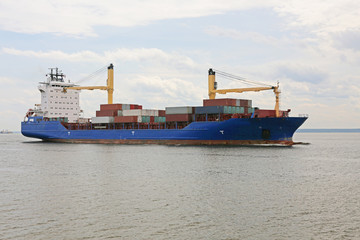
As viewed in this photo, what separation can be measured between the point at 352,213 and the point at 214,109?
112ft

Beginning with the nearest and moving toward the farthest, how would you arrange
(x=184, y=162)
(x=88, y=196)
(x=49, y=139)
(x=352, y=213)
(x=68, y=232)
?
(x=68, y=232) → (x=352, y=213) → (x=88, y=196) → (x=184, y=162) → (x=49, y=139)

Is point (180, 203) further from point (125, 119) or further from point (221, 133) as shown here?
point (125, 119)

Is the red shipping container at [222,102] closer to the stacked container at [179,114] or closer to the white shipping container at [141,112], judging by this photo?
the stacked container at [179,114]

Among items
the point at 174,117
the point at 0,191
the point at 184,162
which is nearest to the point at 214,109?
the point at 174,117

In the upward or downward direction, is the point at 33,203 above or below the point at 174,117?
below

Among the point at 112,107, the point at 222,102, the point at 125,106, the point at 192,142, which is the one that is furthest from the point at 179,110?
the point at 112,107

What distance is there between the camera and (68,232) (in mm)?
12281

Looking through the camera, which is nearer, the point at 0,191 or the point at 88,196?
the point at 88,196

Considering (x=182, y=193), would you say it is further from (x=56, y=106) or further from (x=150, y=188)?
(x=56, y=106)

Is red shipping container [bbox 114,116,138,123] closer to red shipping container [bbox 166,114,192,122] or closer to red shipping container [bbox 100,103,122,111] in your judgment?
red shipping container [bbox 100,103,122,111]

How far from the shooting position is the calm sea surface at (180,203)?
40.8 ft

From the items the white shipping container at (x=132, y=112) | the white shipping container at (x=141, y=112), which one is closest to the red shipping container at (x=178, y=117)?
the white shipping container at (x=141, y=112)

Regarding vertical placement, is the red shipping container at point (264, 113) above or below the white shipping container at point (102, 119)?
above

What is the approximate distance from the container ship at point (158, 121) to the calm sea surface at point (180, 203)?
19396mm
